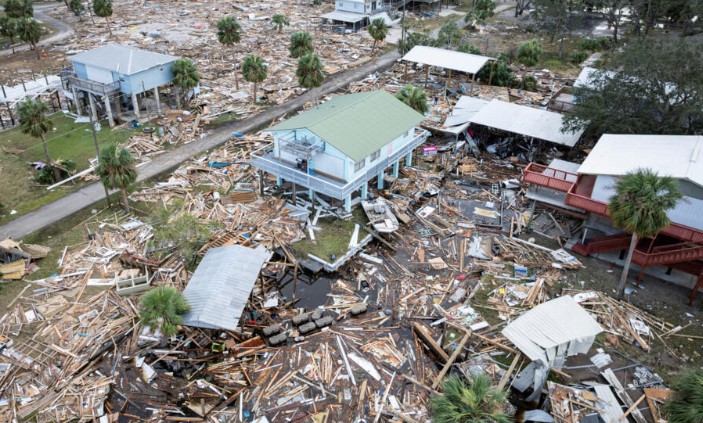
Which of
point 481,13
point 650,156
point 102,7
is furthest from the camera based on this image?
point 481,13

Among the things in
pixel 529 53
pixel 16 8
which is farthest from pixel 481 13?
pixel 16 8

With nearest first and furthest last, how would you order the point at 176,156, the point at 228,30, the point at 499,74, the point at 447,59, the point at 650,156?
the point at 650,156 < the point at 176,156 < the point at 228,30 < the point at 447,59 < the point at 499,74

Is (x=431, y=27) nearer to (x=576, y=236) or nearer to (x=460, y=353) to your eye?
(x=576, y=236)

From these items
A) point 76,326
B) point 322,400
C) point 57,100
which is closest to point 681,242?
point 322,400

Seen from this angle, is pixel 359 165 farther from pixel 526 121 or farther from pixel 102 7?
pixel 102 7

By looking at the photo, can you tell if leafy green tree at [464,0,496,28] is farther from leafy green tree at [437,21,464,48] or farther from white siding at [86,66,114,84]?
white siding at [86,66,114,84]

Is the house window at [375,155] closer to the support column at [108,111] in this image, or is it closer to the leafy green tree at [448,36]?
the support column at [108,111]

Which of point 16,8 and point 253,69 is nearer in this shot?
point 253,69
